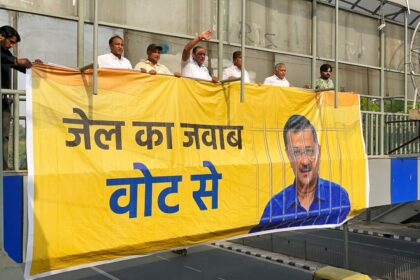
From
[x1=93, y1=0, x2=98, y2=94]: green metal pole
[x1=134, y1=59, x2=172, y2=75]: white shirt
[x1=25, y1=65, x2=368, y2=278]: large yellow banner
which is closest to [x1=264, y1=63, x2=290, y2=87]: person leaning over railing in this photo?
[x1=25, y1=65, x2=368, y2=278]: large yellow banner

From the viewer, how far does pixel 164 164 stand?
18.9ft

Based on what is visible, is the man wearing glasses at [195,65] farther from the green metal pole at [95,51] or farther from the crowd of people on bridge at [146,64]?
the green metal pole at [95,51]

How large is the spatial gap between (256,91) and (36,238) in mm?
3722

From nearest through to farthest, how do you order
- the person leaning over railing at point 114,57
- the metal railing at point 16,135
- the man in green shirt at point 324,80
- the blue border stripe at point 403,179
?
the metal railing at point 16,135
the person leaning over railing at point 114,57
the man in green shirt at point 324,80
the blue border stripe at point 403,179

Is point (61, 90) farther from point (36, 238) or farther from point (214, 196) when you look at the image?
point (214, 196)

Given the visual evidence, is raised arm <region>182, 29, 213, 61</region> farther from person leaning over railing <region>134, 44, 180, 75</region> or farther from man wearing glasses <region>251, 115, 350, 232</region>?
man wearing glasses <region>251, 115, 350, 232</region>

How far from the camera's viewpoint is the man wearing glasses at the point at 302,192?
707 centimetres

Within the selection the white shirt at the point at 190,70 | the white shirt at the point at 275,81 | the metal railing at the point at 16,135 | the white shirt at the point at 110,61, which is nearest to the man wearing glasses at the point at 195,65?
the white shirt at the point at 190,70

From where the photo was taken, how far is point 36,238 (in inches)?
189

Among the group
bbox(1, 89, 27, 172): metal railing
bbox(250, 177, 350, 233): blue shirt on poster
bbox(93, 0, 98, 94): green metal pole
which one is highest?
bbox(93, 0, 98, 94): green metal pole

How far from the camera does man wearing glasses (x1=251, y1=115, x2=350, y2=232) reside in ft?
23.2

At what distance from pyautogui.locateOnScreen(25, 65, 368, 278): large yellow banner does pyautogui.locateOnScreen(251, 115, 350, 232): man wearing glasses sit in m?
0.02

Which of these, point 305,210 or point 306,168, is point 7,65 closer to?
point 306,168

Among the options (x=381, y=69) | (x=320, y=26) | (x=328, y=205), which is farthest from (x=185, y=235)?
(x=381, y=69)
